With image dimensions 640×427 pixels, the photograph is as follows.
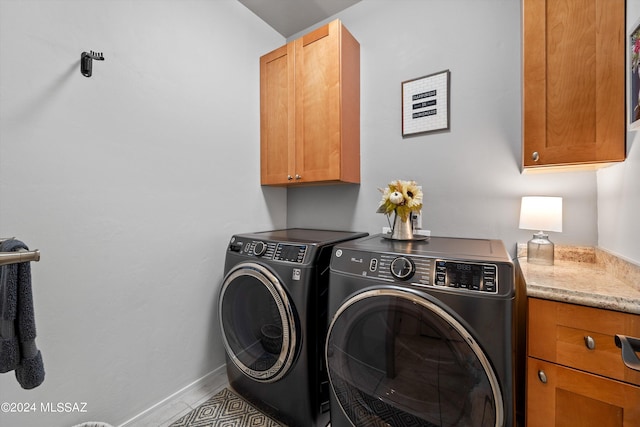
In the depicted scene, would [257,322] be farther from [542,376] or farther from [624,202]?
[624,202]

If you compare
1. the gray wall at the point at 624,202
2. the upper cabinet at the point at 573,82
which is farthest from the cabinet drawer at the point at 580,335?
the upper cabinet at the point at 573,82


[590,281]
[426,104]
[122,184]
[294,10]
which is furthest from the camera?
[294,10]

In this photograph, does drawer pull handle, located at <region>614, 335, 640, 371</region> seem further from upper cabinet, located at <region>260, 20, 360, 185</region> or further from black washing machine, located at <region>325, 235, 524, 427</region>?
upper cabinet, located at <region>260, 20, 360, 185</region>

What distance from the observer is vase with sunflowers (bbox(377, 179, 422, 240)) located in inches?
54.7

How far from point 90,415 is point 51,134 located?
1.33 meters

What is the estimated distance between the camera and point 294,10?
80.4 inches

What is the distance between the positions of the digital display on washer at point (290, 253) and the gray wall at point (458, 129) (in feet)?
2.49

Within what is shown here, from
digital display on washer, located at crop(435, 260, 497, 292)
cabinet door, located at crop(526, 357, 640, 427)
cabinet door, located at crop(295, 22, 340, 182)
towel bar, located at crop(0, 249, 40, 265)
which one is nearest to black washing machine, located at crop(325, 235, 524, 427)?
digital display on washer, located at crop(435, 260, 497, 292)

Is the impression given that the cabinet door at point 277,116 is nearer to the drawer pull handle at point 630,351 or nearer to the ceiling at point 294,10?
the ceiling at point 294,10

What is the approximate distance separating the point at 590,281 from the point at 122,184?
2147mm

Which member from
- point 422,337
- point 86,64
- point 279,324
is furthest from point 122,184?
point 422,337

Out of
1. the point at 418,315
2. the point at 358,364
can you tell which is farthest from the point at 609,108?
the point at 358,364

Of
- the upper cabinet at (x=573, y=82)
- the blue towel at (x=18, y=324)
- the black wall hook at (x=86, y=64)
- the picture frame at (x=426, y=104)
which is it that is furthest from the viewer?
the picture frame at (x=426, y=104)

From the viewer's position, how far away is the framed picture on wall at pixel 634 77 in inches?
36.3
